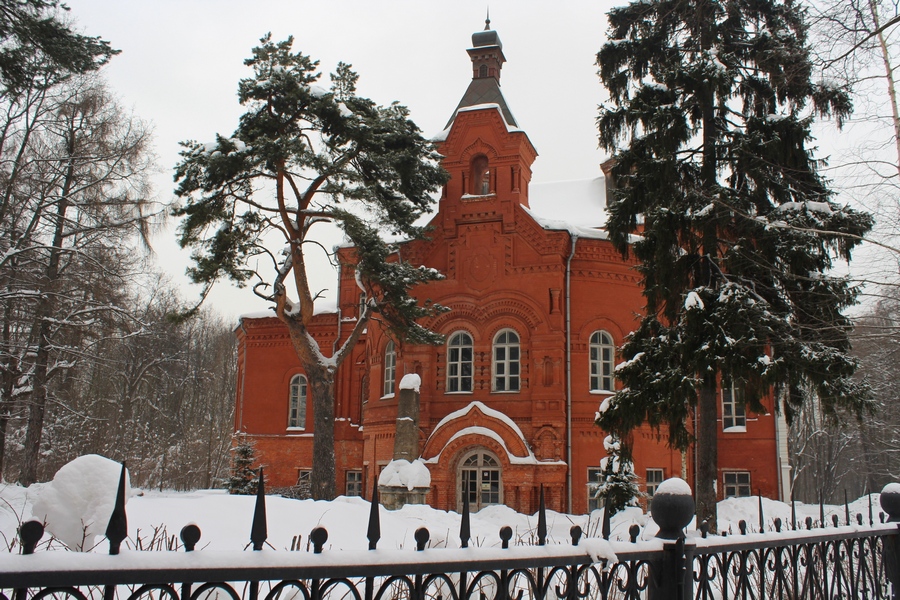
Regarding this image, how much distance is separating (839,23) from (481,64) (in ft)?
68.6

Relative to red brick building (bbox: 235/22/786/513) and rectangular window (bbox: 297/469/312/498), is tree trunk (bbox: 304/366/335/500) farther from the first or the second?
rectangular window (bbox: 297/469/312/498)

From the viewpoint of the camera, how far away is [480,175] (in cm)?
2441

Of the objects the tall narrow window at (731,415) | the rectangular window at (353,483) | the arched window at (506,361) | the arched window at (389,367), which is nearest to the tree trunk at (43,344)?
the arched window at (389,367)

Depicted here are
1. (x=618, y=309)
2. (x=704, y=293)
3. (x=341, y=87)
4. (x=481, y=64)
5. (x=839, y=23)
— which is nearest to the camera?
(x=839, y=23)

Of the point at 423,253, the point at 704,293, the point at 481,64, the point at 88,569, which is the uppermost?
the point at 481,64

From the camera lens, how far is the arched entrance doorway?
21266 mm

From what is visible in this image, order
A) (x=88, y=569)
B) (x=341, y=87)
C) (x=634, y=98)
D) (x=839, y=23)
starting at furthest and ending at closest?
(x=341, y=87) < (x=634, y=98) < (x=839, y=23) < (x=88, y=569)

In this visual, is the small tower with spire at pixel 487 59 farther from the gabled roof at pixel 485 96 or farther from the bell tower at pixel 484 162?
the bell tower at pixel 484 162

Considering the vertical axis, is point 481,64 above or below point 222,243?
above

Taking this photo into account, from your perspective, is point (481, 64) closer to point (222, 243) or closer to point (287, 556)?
point (222, 243)

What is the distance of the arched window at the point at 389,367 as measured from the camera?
24.0 meters

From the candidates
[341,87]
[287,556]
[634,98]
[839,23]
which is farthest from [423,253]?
[287,556]

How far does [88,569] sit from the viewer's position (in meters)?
1.93

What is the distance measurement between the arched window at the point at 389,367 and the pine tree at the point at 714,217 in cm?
1024
